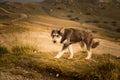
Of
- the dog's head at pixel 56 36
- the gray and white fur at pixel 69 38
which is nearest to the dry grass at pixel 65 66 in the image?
the gray and white fur at pixel 69 38

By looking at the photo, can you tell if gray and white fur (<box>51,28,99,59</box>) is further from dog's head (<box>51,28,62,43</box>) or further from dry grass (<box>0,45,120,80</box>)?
dry grass (<box>0,45,120,80</box>)

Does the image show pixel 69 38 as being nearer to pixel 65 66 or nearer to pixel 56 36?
pixel 56 36

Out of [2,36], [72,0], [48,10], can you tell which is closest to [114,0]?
[72,0]

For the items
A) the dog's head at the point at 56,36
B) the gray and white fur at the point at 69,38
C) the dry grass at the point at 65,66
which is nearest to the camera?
the dry grass at the point at 65,66

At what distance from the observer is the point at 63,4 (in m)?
93.8

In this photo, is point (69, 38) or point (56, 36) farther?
point (69, 38)

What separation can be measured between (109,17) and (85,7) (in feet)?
42.2

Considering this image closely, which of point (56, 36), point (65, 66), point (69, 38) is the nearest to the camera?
point (65, 66)

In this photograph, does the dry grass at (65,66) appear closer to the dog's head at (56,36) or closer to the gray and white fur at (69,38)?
the gray and white fur at (69,38)

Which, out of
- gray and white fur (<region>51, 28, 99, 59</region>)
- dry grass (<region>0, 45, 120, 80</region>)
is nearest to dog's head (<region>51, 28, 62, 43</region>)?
gray and white fur (<region>51, 28, 99, 59</region>)

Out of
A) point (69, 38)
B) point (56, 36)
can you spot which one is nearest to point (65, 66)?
point (56, 36)

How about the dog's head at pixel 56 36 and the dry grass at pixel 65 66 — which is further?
the dog's head at pixel 56 36

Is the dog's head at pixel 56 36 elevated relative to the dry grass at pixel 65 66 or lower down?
elevated

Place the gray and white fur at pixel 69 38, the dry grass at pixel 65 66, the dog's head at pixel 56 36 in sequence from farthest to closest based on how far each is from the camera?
1. the gray and white fur at pixel 69 38
2. the dog's head at pixel 56 36
3. the dry grass at pixel 65 66
